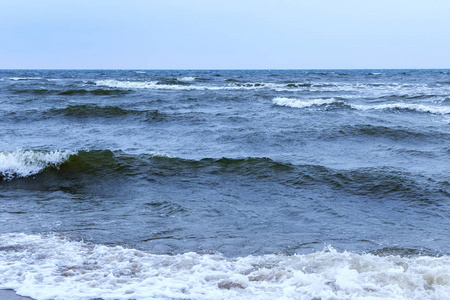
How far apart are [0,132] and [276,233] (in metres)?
10.2

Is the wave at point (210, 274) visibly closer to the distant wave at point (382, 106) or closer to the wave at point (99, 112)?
the wave at point (99, 112)

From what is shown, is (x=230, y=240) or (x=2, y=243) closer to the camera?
(x=2, y=243)

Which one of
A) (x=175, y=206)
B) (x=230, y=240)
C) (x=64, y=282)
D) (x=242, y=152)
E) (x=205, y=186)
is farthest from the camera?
(x=242, y=152)

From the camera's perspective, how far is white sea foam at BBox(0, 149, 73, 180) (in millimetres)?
8070

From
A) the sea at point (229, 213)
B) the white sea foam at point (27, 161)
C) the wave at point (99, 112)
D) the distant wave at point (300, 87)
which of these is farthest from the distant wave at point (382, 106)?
the white sea foam at point (27, 161)

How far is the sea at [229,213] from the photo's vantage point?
3670 mm

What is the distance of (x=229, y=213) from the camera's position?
19.1ft

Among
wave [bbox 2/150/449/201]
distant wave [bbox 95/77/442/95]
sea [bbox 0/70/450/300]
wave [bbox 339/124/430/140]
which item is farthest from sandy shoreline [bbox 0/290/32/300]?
distant wave [bbox 95/77/442/95]

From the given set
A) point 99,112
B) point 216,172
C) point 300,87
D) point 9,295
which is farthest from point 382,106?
point 9,295

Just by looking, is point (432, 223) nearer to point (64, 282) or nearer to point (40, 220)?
point (64, 282)

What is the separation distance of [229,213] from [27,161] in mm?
4671

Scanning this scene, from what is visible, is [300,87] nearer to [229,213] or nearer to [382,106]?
[382,106]

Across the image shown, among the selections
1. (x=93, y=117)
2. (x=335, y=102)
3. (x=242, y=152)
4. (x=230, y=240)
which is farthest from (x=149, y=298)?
(x=335, y=102)

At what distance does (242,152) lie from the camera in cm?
952
